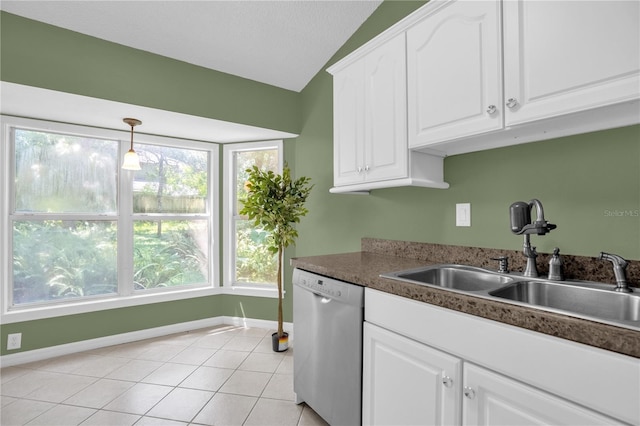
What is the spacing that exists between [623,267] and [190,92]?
302 centimetres

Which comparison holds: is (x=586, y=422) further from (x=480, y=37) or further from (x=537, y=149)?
(x=480, y=37)

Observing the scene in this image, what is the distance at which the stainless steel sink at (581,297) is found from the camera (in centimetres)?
112

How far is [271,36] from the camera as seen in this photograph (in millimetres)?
2553

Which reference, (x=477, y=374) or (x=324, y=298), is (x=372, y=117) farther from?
(x=477, y=374)

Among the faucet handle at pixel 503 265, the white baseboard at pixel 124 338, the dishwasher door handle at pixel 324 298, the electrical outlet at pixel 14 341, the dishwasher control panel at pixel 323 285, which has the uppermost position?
the faucet handle at pixel 503 265

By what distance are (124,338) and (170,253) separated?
92 cm

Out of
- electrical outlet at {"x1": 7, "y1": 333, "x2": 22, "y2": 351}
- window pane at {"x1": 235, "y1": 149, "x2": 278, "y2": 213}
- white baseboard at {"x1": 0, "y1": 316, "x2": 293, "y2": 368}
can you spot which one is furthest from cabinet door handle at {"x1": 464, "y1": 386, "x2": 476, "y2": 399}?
electrical outlet at {"x1": 7, "y1": 333, "x2": 22, "y2": 351}

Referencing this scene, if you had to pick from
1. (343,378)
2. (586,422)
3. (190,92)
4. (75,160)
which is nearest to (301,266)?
(343,378)

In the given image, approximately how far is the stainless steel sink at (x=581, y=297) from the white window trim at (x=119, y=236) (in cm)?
307

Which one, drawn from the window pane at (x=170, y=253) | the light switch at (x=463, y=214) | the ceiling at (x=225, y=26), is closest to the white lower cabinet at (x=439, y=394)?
the light switch at (x=463, y=214)

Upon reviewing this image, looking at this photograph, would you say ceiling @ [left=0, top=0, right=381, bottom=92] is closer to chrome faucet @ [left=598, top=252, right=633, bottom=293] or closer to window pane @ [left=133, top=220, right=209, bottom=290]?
window pane @ [left=133, top=220, right=209, bottom=290]

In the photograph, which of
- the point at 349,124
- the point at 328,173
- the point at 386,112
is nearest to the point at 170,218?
the point at 328,173

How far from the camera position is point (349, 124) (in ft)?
7.11

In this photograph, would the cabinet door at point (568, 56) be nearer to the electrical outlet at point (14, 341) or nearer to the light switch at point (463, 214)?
the light switch at point (463, 214)
